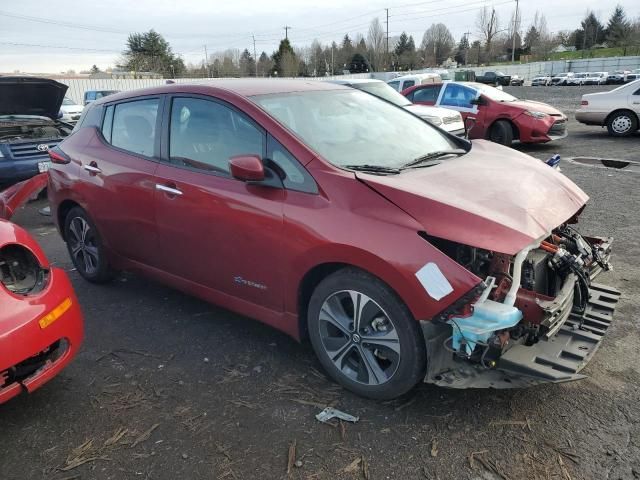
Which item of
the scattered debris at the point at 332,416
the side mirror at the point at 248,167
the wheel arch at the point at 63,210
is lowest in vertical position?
the scattered debris at the point at 332,416

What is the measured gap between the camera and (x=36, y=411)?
113 inches

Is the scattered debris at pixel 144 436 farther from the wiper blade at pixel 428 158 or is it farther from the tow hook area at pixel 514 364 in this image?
the wiper blade at pixel 428 158

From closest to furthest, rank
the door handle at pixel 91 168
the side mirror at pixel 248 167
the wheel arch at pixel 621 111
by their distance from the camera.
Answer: the side mirror at pixel 248 167 → the door handle at pixel 91 168 → the wheel arch at pixel 621 111

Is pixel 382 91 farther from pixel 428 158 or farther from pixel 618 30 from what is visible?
pixel 618 30

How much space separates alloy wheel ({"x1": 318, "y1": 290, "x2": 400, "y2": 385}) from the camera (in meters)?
2.68

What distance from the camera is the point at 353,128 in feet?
11.2

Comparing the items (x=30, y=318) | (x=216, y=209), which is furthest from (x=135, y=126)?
(x=30, y=318)

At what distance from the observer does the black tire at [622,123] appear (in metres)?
12.8

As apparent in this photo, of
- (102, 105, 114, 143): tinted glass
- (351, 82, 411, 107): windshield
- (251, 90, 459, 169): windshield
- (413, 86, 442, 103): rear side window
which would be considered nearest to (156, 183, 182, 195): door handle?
(251, 90, 459, 169): windshield

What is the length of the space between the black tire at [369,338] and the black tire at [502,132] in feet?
31.9

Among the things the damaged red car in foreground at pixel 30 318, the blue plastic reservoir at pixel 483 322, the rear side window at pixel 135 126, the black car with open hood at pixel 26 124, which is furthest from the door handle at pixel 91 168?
the black car with open hood at pixel 26 124

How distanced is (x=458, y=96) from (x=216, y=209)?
418 inches

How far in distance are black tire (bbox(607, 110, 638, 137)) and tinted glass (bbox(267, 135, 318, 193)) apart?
12.8m

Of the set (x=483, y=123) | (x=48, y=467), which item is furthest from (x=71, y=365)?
(x=483, y=123)
